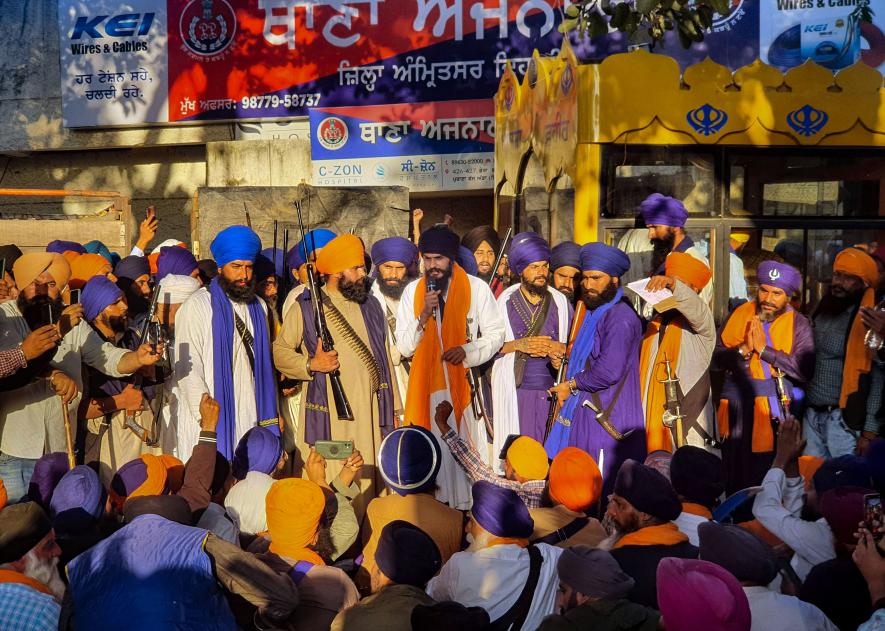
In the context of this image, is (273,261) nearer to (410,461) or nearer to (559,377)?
(559,377)

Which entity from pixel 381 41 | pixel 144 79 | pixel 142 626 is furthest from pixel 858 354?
pixel 144 79

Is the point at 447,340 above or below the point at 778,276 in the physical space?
below

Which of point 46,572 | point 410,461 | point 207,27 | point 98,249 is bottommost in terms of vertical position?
point 46,572

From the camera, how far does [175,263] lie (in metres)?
7.22

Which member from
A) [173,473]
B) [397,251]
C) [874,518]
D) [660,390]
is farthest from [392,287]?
[874,518]

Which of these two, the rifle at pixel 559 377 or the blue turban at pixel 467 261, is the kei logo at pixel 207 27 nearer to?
the blue turban at pixel 467 261

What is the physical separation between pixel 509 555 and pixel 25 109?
12075 mm

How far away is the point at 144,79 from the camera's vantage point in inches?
519

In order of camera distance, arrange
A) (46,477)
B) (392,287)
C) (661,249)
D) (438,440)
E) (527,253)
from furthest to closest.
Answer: (661,249), (392,287), (527,253), (438,440), (46,477)

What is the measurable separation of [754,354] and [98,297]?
12.6 feet

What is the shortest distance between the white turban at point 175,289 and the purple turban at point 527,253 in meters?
2.06

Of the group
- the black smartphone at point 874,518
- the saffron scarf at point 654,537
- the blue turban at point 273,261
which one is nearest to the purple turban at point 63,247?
the blue turban at point 273,261

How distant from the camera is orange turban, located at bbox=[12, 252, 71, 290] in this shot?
5.53m

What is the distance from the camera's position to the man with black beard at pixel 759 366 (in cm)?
635
